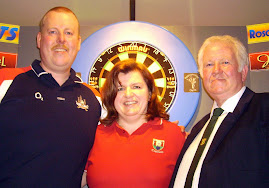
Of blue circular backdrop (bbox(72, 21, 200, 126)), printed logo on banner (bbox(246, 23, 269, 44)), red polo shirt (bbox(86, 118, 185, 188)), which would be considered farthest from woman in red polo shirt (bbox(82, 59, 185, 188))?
printed logo on banner (bbox(246, 23, 269, 44))

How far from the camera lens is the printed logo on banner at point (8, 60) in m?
2.40

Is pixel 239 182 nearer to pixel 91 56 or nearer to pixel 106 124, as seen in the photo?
pixel 106 124

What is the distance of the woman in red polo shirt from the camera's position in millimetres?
1619

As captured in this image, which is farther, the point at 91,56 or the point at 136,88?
the point at 91,56

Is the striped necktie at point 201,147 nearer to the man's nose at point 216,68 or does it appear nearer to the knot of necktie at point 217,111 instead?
the knot of necktie at point 217,111

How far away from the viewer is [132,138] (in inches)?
68.2

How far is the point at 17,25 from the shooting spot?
2.50 metres

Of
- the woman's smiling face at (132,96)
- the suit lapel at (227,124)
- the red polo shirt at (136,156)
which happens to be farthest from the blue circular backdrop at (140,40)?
the suit lapel at (227,124)

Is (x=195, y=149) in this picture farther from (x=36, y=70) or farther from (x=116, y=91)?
(x=36, y=70)

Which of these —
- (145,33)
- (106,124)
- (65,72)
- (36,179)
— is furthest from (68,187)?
(145,33)

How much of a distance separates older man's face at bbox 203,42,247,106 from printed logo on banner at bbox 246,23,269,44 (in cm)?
87

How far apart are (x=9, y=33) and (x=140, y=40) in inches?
46.8

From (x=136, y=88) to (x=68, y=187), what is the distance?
749 mm

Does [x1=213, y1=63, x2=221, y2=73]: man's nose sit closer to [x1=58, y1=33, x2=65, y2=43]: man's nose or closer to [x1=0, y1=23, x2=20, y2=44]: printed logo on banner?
[x1=58, y1=33, x2=65, y2=43]: man's nose
